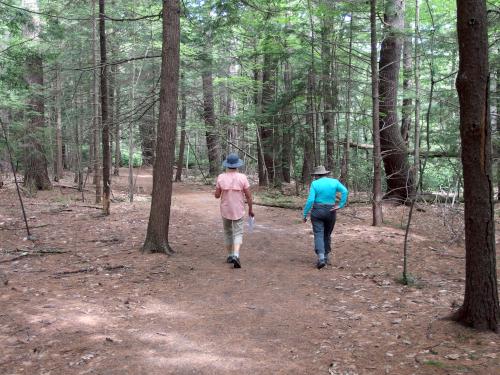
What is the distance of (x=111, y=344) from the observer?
4.66 metres

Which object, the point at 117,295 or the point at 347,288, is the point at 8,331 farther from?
the point at 347,288

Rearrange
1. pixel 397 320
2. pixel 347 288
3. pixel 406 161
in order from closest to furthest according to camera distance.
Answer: pixel 397 320
pixel 347 288
pixel 406 161

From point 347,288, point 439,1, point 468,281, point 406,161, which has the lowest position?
point 347,288

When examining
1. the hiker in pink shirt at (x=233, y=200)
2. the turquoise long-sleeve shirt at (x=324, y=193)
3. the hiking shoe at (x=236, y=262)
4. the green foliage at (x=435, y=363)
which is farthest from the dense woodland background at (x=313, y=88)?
the hiking shoe at (x=236, y=262)

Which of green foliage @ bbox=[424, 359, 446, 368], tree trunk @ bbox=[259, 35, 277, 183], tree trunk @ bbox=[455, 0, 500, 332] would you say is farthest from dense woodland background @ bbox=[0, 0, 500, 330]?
green foliage @ bbox=[424, 359, 446, 368]

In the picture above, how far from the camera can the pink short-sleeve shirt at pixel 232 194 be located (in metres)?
8.26

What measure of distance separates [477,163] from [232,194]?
482 centimetres

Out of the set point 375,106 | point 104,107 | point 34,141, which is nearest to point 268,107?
point 104,107

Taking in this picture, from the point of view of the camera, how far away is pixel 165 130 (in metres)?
8.83

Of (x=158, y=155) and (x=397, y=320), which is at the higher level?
(x=158, y=155)

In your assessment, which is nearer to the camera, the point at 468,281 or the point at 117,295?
the point at 468,281

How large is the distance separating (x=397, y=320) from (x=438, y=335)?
0.83m

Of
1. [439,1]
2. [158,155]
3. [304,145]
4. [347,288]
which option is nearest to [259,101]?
[304,145]

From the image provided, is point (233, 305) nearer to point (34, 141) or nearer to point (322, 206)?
point (322, 206)
